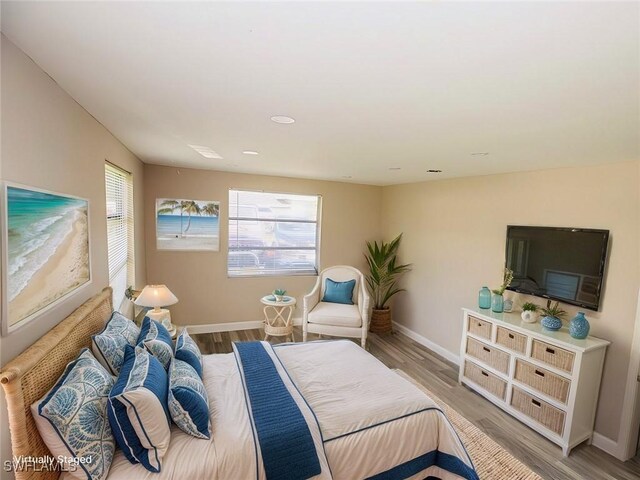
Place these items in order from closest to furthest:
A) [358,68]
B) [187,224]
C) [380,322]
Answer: [358,68], [187,224], [380,322]

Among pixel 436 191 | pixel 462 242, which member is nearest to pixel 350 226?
pixel 436 191

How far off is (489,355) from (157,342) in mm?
2957

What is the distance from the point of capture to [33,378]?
125 centimetres

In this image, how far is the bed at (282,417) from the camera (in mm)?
1298

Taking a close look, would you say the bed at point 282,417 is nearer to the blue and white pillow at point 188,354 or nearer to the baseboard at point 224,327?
the blue and white pillow at point 188,354

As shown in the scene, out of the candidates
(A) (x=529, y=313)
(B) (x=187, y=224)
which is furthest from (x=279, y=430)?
(B) (x=187, y=224)

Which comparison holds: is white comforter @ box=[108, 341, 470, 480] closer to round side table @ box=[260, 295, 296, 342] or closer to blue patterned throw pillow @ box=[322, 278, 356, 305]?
round side table @ box=[260, 295, 296, 342]

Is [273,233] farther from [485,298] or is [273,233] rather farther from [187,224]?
[485,298]

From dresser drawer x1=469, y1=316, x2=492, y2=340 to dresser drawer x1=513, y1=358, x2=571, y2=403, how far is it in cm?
36

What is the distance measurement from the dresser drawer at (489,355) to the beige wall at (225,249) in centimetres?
232

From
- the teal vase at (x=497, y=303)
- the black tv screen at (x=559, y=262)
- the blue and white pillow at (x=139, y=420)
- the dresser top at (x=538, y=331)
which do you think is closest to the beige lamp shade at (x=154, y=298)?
the blue and white pillow at (x=139, y=420)

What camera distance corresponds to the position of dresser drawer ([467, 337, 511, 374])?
9.61ft

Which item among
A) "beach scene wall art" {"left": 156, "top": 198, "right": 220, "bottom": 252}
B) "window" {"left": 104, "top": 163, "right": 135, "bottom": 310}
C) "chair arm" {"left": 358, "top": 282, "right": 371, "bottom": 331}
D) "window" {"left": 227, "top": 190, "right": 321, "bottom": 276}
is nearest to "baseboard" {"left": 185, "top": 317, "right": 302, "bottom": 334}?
"window" {"left": 227, "top": 190, "right": 321, "bottom": 276}

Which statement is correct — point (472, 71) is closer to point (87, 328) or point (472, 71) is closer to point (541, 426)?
point (87, 328)
